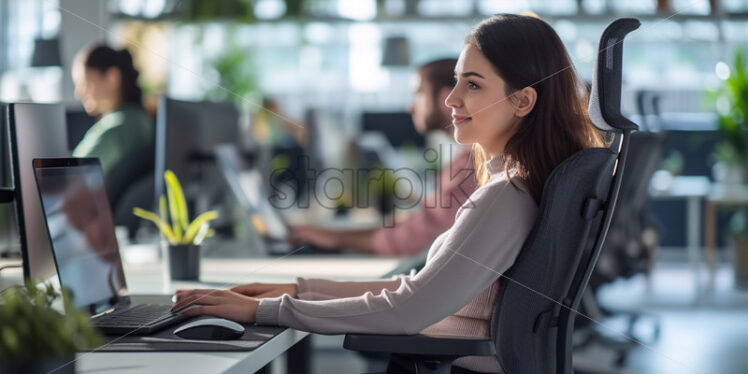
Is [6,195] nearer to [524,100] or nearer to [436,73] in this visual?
[524,100]

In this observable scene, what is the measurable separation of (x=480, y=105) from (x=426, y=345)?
328 millimetres

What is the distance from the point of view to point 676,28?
5957mm

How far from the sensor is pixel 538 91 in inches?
43.3

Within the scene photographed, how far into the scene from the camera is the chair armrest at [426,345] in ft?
3.25

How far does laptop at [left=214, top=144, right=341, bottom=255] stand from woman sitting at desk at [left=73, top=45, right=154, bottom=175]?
0.62m

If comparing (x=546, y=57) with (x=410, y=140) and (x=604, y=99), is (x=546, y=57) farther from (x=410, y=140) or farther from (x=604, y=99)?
(x=410, y=140)

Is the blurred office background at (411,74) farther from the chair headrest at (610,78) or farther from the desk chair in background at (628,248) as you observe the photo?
the chair headrest at (610,78)

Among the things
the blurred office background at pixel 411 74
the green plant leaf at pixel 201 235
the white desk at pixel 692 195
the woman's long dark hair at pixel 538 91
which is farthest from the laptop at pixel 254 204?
the white desk at pixel 692 195

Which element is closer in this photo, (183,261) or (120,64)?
(183,261)

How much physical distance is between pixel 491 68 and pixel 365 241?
42.7 inches

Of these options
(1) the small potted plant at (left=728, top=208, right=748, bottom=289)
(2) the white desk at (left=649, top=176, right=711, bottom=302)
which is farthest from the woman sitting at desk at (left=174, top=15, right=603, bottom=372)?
(1) the small potted plant at (left=728, top=208, right=748, bottom=289)

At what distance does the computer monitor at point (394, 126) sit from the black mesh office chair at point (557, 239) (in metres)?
4.09

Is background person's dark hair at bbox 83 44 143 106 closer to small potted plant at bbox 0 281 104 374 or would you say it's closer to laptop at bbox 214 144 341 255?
laptop at bbox 214 144 341 255

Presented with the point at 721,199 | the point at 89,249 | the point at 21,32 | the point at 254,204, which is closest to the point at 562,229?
the point at 89,249
